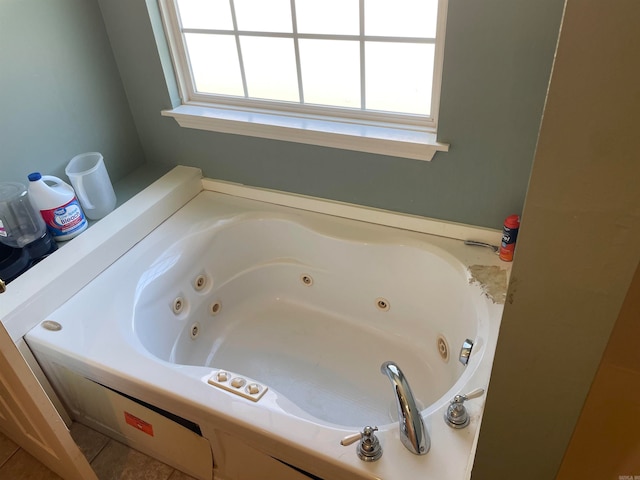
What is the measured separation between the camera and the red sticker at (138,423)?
1.49 metres

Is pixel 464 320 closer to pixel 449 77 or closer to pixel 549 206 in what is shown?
pixel 449 77

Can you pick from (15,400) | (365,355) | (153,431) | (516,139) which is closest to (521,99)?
(516,139)

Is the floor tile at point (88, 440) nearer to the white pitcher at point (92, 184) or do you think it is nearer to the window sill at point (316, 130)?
the white pitcher at point (92, 184)

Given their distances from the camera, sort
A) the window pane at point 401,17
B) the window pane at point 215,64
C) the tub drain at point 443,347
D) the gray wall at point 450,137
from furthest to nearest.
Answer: the window pane at point 215,64
the tub drain at point 443,347
the window pane at point 401,17
the gray wall at point 450,137

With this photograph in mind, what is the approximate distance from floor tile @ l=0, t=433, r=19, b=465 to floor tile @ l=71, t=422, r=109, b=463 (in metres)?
0.19

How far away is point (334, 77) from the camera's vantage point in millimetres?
1710

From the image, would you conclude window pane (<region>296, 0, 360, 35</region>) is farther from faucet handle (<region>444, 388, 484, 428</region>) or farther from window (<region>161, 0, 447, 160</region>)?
faucet handle (<region>444, 388, 484, 428</region>)

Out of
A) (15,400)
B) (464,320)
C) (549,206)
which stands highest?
(549,206)

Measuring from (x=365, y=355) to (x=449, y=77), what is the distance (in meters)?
1.01

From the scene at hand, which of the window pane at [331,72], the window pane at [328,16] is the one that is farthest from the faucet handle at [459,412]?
the window pane at [328,16]

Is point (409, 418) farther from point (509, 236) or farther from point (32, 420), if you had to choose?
point (32, 420)

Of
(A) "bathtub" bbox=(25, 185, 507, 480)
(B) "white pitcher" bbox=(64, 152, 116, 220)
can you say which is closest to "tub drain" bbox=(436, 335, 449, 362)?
(A) "bathtub" bbox=(25, 185, 507, 480)

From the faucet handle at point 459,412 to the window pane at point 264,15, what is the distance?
49.7 inches

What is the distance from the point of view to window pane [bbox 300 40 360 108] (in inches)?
64.7
